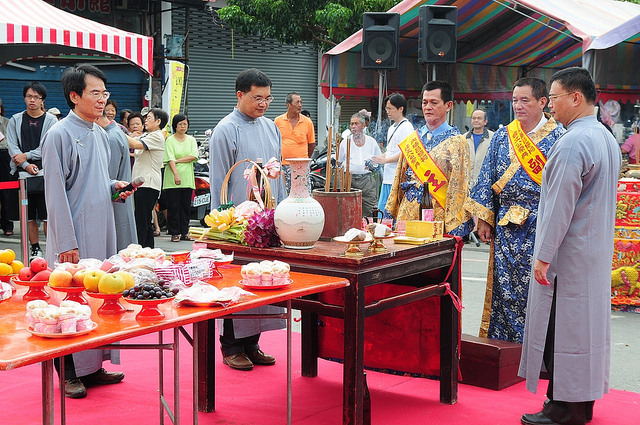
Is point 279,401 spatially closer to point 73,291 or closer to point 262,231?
point 262,231

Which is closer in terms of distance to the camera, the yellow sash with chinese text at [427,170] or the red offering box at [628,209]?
the yellow sash with chinese text at [427,170]

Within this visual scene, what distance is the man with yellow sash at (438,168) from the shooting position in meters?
4.51

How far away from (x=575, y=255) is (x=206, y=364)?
1835 millimetres

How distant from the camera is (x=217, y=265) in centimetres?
324

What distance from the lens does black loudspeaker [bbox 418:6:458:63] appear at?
9.47m

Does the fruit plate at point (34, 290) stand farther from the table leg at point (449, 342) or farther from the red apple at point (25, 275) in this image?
the table leg at point (449, 342)

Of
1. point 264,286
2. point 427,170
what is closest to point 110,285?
point 264,286

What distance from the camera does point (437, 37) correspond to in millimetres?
9516

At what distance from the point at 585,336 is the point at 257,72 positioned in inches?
89.8

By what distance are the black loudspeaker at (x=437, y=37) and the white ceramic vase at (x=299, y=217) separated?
6.52 metres

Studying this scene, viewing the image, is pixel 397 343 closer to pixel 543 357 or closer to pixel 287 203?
pixel 543 357

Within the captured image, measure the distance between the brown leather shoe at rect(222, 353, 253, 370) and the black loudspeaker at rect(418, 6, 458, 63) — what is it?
238 inches

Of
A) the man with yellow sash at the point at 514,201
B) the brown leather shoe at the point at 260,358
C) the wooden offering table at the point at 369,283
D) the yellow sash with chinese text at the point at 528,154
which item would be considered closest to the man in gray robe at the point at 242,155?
the brown leather shoe at the point at 260,358

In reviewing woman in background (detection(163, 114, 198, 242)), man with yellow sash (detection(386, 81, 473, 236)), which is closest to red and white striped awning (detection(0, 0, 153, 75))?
woman in background (detection(163, 114, 198, 242))
